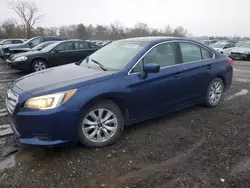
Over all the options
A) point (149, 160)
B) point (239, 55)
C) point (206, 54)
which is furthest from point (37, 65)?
point (239, 55)

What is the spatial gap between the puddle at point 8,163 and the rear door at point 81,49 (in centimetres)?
769

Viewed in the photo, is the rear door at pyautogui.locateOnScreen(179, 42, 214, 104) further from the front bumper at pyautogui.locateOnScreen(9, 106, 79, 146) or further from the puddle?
the puddle

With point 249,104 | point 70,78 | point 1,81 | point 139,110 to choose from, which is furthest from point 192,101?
point 1,81

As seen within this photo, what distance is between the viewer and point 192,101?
192 inches

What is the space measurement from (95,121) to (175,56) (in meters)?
2.02

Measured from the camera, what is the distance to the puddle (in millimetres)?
3139

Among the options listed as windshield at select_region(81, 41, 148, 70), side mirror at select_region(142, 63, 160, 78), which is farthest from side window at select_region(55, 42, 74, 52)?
side mirror at select_region(142, 63, 160, 78)

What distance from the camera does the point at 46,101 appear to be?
312cm

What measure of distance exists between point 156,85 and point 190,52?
132cm

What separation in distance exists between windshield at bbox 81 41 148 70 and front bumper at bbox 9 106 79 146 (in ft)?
3.91

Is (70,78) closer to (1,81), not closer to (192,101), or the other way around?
(192,101)

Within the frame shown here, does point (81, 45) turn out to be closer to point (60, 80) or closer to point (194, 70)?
point (194, 70)

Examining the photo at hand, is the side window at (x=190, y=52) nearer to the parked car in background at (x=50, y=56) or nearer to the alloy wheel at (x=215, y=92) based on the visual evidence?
the alloy wheel at (x=215, y=92)

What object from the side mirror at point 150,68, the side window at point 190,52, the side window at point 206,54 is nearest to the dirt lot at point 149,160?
the side mirror at point 150,68
